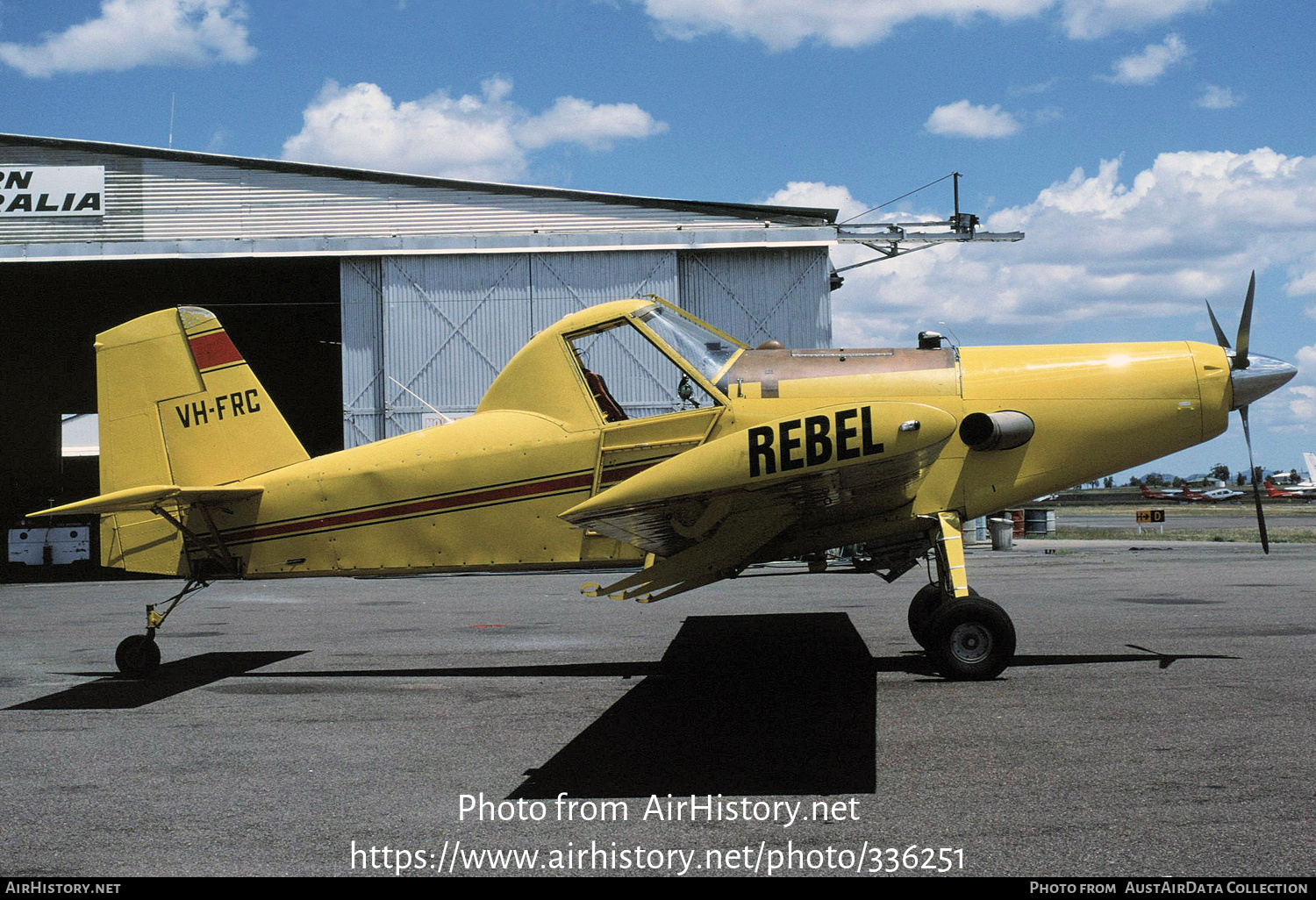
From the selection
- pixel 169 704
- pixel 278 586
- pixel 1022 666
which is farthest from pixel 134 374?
pixel 278 586

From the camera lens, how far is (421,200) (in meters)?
26.2

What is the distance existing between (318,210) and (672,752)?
2325cm

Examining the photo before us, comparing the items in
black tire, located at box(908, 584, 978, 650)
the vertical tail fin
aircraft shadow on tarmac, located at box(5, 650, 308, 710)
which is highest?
the vertical tail fin

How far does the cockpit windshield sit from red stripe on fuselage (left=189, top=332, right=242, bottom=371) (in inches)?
157

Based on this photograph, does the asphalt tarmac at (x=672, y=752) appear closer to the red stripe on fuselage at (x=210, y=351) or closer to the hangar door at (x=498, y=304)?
the red stripe on fuselage at (x=210, y=351)

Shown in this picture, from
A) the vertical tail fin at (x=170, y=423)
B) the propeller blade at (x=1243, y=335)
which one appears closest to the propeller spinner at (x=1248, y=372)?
the propeller blade at (x=1243, y=335)

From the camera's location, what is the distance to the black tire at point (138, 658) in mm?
9055

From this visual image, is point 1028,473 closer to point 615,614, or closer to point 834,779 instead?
point 834,779

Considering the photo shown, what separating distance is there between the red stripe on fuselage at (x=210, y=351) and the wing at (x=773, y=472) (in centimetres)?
463

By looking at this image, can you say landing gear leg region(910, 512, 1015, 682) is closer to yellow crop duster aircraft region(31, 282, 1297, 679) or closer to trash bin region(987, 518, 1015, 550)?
yellow crop duster aircraft region(31, 282, 1297, 679)

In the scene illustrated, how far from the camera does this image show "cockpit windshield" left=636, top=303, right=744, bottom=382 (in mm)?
7962

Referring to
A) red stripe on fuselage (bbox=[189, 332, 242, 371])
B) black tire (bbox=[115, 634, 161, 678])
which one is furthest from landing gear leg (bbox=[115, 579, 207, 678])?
red stripe on fuselage (bbox=[189, 332, 242, 371])

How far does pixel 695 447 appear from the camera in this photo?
714cm

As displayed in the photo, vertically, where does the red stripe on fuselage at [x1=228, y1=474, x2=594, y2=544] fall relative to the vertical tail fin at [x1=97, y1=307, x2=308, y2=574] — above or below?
below
